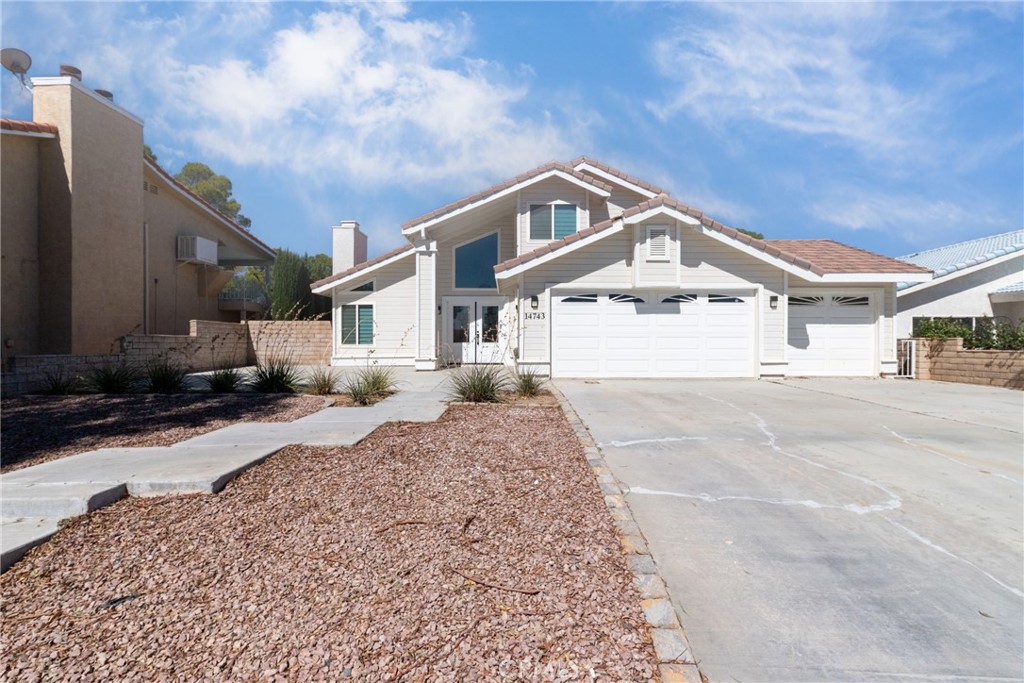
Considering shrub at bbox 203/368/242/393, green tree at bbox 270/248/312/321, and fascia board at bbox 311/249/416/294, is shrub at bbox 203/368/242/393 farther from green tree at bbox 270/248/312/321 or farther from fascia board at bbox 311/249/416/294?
green tree at bbox 270/248/312/321

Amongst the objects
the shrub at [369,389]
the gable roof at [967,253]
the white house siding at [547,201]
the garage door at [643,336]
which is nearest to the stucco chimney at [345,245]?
the white house siding at [547,201]

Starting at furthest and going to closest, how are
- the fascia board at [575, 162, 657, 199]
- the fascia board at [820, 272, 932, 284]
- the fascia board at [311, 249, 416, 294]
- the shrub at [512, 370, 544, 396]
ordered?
1. the fascia board at [311, 249, 416, 294]
2. the fascia board at [575, 162, 657, 199]
3. the fascia board at [820, 272, 932, 284]
4. the shrub at [512, 370, 544, 396]

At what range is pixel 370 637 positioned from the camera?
103 inches

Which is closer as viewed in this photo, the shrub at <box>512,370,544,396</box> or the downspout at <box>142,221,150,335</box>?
the shrub at <box>512,370,544,396</box>

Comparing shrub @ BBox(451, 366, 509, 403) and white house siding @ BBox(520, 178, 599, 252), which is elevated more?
white house siding @ BBox(520, 178, 599, 252)

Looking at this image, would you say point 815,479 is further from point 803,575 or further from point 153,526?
point 153,526

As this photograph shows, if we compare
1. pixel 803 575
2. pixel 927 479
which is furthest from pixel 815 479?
pixel 803 575

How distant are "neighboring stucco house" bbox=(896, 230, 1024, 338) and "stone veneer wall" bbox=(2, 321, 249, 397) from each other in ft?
66.1

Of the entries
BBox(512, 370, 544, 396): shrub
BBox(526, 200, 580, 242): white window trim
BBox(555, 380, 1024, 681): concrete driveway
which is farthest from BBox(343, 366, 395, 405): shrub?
BBox(526, 200, 580, 242): white window trim

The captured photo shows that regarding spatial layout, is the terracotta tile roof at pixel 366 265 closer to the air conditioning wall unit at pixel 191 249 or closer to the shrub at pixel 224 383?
the air conditioning wall unit at pixel 191 249

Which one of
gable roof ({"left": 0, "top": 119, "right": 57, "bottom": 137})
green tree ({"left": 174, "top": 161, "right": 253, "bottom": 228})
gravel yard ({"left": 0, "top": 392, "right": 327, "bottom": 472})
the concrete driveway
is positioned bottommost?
the concrete driveway

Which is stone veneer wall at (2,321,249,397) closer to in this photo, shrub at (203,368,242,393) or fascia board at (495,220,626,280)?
shrub at (203,368,242,393)

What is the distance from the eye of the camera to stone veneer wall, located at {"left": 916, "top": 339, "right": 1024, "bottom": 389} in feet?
45.6

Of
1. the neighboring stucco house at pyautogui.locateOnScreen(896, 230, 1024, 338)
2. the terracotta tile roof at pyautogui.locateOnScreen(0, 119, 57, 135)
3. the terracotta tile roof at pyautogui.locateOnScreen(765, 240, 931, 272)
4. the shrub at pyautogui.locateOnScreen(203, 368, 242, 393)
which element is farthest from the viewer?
the neighboring stucco house at pyautogui.locateOnScreen(896, 230, 1024, 338)
